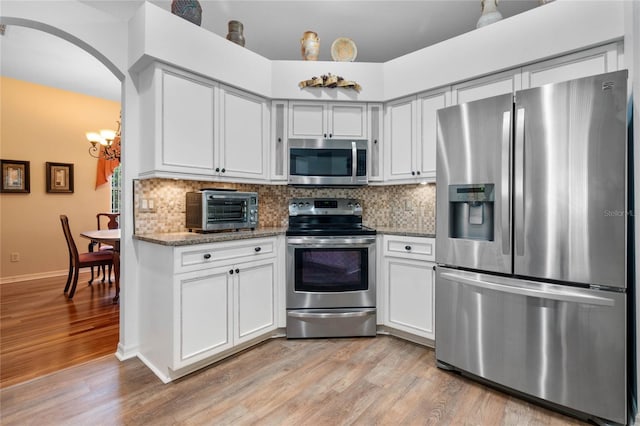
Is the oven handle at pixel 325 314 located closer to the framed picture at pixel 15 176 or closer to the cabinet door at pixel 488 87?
the cabinet door at pixel 488 87

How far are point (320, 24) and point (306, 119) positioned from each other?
3.02 ft

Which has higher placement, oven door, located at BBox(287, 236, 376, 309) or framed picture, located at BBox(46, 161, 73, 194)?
framed picture, located at BBox(46, 161, 73, 194)

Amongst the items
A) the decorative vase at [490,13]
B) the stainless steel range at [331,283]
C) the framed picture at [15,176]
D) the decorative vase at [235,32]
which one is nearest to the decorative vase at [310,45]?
A: the decorative vase at [235,32]

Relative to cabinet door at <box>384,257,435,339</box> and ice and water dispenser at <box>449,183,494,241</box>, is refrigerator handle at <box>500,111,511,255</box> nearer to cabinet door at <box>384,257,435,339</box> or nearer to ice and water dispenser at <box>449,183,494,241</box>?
ice and water dispenser at <box>449,183,494,241</box>

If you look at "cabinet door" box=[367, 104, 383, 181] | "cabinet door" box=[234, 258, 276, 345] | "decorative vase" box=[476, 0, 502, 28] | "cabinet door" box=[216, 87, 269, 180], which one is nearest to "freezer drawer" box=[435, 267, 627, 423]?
"cabinet door" box=[367, 104, 383, 181]

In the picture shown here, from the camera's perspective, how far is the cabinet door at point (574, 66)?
1995 mm

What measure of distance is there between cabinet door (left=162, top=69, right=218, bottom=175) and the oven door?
39.4 inches

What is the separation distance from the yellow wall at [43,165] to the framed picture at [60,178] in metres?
0.08

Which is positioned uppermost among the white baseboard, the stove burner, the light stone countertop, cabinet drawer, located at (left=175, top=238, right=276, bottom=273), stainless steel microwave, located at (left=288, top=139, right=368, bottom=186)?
stainless steel microwave, located at (left=288, top=139, right=368, bottom=186)

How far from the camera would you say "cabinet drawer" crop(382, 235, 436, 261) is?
2.45m

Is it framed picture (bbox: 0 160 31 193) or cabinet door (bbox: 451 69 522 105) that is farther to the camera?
framed picture (bbox: 0 160 31 193)

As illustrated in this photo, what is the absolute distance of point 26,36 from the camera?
338cm

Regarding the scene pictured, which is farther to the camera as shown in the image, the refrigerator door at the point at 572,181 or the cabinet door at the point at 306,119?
the cabinet door at the point at 306,119

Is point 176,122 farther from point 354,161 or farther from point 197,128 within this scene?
point 354,161
